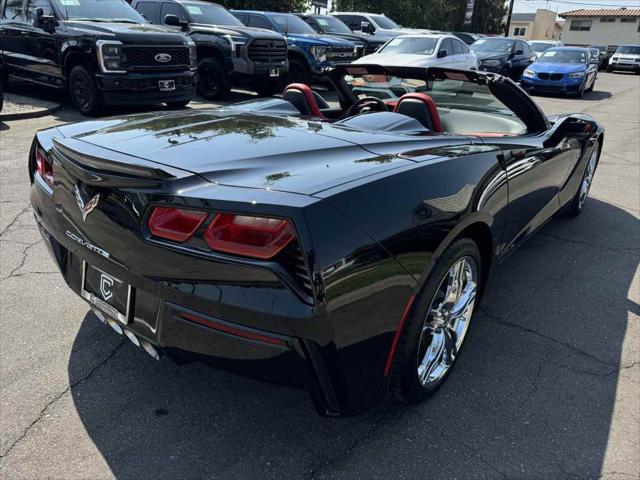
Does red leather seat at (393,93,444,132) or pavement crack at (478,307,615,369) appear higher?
red leather seat at (393,93,444,132)

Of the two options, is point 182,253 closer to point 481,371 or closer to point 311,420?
point 311,420

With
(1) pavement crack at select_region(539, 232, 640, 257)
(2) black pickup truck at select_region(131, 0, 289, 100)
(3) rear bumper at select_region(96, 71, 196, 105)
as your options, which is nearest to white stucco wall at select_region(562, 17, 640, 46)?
(2) black pickup truck at select_region(131, 0, 289, 100)

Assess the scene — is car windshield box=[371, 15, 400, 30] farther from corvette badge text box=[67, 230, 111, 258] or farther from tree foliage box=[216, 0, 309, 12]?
corvette badge text box=[67, 230, 111, 258]

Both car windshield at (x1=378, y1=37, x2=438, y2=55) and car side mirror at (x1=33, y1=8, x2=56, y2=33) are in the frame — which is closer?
car side mirror at (x1=33, y1=8, x2=56, y2=33)

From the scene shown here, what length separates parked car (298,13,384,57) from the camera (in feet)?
48.9

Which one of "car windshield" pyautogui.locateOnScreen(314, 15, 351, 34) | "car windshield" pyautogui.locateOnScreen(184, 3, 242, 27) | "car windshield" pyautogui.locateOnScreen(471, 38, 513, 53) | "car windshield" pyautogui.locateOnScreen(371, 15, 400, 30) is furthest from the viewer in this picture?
"car windshield" pyautogui.locateOnScreen(471, 38, 513, 53)

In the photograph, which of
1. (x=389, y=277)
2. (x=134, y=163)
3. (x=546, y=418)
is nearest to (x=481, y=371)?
(x=546, y=418)

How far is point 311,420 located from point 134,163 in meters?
1.27

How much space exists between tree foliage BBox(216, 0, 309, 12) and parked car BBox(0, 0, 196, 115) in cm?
1242

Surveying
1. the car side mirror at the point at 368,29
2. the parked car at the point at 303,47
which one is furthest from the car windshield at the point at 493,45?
the parked car at the point at 303,47

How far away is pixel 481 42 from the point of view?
64.2ft

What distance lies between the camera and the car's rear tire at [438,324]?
2.04 metres

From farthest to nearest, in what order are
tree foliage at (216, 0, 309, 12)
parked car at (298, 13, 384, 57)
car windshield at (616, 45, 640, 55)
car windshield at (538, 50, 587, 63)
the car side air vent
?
1. car windshield at (616, 45, 640, 55)
2. tree foliage at (216, 0, 309, 12)
3. car windshield at (538, 50, 587, 63)
4. parked car at (298, 13, 384, 57)
5. the car side air vent

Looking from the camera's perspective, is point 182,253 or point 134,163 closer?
point 182,253
